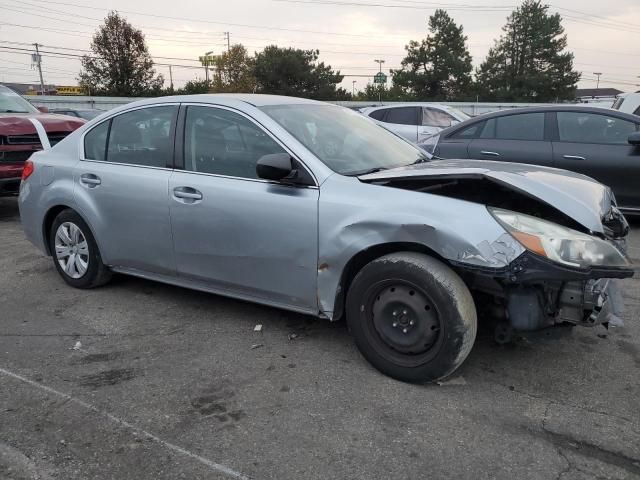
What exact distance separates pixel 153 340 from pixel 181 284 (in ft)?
1.61

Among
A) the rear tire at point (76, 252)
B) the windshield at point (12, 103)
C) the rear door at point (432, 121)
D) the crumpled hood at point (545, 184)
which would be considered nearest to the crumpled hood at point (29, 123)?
the windshield at point (12, 103)

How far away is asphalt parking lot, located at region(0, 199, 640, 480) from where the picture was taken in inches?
100

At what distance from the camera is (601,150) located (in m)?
6.86

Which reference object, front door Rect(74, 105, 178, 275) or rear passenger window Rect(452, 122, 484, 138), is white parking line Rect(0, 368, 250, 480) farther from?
rear passenger window Rect(452, 122, 484, 138)

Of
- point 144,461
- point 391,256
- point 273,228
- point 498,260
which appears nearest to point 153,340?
point 273,228

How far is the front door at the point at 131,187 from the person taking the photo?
414cm

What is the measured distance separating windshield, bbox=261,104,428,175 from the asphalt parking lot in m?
1.18

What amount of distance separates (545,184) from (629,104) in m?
6.95

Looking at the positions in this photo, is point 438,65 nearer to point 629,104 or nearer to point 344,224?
point 629,104

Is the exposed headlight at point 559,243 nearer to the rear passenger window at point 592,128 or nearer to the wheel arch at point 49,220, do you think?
the wheel arch at point 49,220

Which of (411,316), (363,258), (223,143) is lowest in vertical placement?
(411,316)

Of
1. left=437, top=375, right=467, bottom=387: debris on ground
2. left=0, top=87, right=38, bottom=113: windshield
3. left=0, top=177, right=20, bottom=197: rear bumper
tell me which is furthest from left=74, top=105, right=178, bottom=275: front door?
left=0, top=87, right=38, bottom=113: windshield

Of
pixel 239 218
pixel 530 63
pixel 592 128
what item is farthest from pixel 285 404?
pixel 530 63

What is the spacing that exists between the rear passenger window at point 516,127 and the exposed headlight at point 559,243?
4582mm
